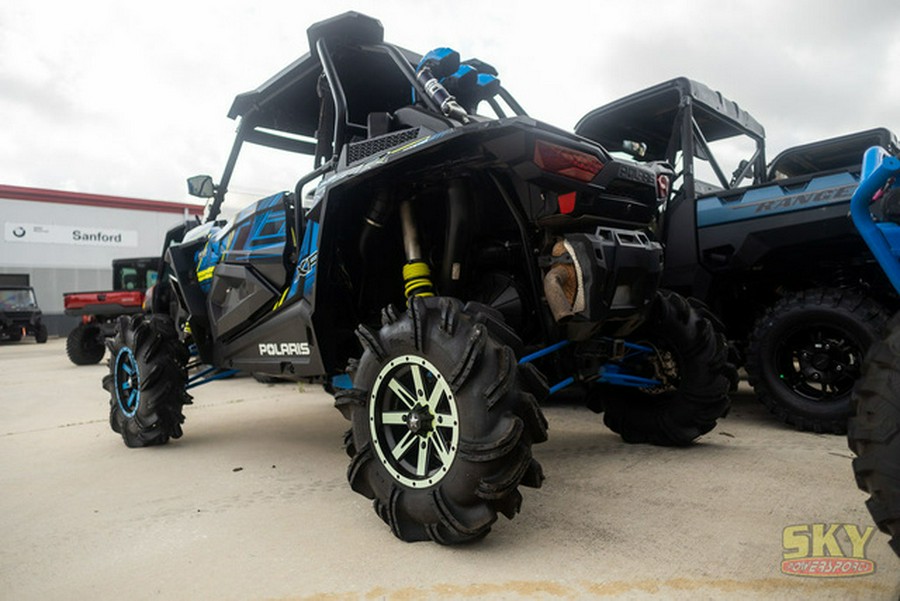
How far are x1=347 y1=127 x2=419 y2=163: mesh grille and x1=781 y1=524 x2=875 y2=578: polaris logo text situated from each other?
242cm

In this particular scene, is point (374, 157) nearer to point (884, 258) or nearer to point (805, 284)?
point (884, 258)

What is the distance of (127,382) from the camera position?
192 inches

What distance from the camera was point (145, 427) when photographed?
4.50 m

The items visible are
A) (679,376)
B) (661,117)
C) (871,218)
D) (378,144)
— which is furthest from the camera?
(661,117)

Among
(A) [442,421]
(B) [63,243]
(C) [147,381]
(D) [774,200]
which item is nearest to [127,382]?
(C) [147,381]

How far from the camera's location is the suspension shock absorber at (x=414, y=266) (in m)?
3.19

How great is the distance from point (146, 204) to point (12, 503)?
27.7 m

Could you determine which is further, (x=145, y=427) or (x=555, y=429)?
(x=555, y=429)

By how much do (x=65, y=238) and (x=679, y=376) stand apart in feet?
92.6

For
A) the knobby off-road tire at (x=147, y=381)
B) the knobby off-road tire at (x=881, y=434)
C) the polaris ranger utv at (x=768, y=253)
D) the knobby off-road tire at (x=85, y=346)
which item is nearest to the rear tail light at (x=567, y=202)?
the knobby off-road tire at (x=881, y=434)

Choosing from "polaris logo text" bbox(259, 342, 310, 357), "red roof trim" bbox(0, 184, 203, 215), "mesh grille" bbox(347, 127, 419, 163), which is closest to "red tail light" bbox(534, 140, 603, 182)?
"mesh grille" bbox(347, 127, 419, 163)

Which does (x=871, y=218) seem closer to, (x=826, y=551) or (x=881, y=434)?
(x=881, y=434)

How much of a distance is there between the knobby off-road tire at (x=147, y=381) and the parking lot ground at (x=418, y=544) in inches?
7.3

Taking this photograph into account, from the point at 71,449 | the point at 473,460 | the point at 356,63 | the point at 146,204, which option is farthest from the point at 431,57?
the point at 146,204
